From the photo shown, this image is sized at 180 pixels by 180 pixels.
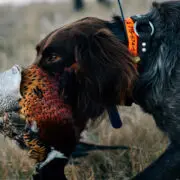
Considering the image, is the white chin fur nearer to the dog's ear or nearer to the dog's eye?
the dog's ear

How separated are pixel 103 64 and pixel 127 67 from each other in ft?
0.43

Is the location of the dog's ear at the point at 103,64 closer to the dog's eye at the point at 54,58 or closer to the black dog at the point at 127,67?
the black dog at the point at 127,67

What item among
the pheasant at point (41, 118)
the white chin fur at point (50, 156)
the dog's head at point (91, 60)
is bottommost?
the white chin fur at point (50, 156)

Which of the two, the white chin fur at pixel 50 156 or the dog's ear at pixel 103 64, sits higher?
the dog's ear at pixel 103 64

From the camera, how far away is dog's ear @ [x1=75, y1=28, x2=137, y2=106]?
8.52 ft

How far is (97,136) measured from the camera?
4.11 meters

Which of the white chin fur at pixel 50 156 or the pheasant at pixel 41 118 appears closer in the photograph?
the pheasant at pixel 41 118

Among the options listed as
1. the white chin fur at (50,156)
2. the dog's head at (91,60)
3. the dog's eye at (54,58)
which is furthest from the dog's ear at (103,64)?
the white chin fur at (50,156)

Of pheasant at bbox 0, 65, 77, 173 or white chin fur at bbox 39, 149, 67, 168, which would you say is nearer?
pheasant at bbox 0, 65, 77, 173

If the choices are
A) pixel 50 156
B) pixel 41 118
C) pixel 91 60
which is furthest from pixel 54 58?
pixel 50 156

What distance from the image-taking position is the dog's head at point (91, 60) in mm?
2602

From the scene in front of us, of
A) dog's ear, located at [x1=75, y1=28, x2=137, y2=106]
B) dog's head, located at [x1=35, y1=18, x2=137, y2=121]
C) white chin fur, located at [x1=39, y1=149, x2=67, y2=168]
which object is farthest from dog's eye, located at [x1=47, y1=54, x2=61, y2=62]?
white chin fur, located at [x1=39, y1=149, x2=67, y2=168]

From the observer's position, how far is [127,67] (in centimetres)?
261

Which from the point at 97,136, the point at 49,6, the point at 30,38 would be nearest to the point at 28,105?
the point at 97,136
